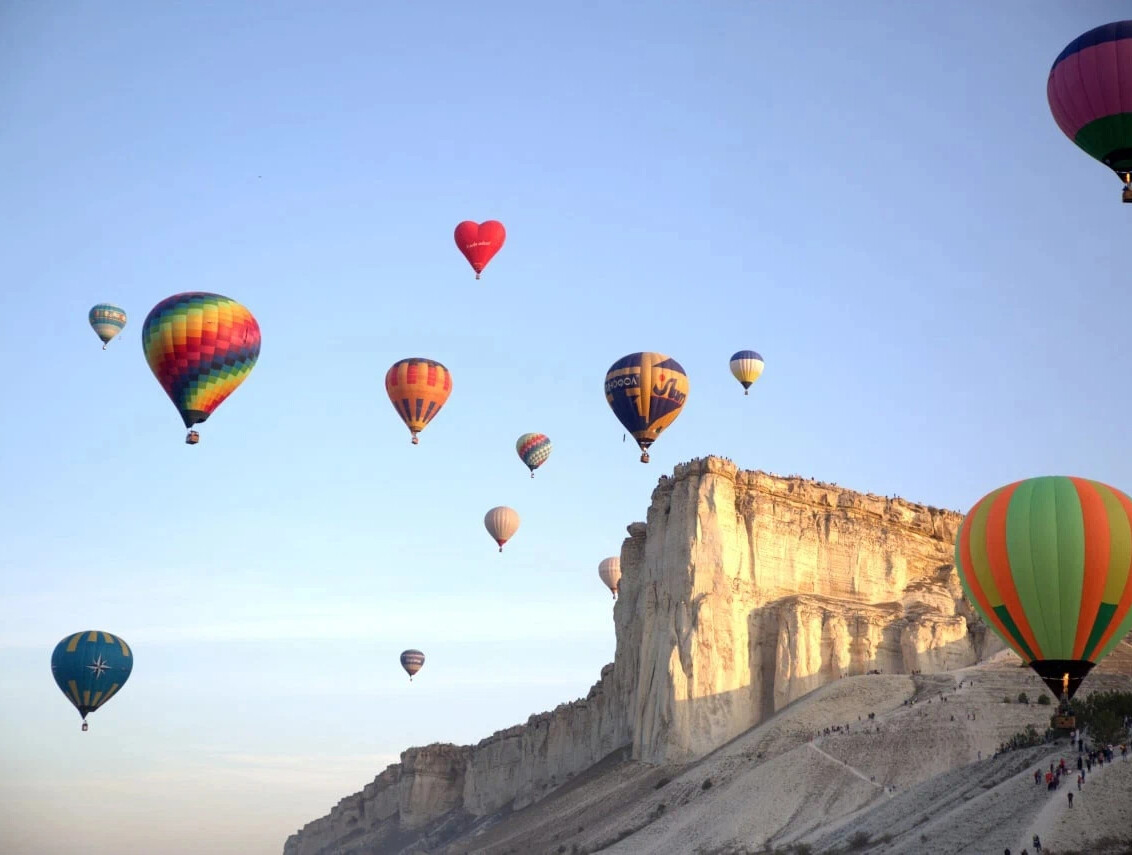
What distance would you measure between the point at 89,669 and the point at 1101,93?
50.8 metres

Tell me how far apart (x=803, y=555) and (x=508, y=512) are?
21.9m

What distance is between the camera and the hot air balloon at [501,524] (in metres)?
104

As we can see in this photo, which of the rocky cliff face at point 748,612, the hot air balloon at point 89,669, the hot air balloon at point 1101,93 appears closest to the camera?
the hot air balloon at point 1101,93

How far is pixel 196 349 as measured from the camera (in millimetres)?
65250

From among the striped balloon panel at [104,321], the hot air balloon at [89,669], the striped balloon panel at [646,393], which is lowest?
the hot air balloon at [89,669]

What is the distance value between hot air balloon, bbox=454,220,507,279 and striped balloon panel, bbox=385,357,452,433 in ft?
17.4

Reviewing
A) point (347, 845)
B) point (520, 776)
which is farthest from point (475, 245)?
point (347, 845)

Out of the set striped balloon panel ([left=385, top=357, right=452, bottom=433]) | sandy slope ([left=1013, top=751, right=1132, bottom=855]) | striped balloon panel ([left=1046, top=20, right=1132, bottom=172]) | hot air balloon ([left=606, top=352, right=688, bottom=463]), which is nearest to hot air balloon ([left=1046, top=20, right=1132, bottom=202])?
striped balloon panel ([left=1046, top=20, right=1132, bottom=172])

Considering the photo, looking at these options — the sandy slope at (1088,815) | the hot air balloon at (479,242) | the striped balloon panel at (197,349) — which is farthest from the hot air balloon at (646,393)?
the sandy slope at (1088,815)

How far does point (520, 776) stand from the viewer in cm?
11006

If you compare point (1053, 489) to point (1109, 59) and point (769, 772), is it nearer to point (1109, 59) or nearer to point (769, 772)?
point (1109, 59)

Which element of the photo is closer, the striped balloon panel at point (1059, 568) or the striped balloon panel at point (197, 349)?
the striped balloon panel at point (1059, 568)

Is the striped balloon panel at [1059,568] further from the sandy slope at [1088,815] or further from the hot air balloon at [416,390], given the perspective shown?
the hot air balloon at [416,390]

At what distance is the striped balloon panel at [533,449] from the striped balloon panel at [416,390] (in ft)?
65.4
